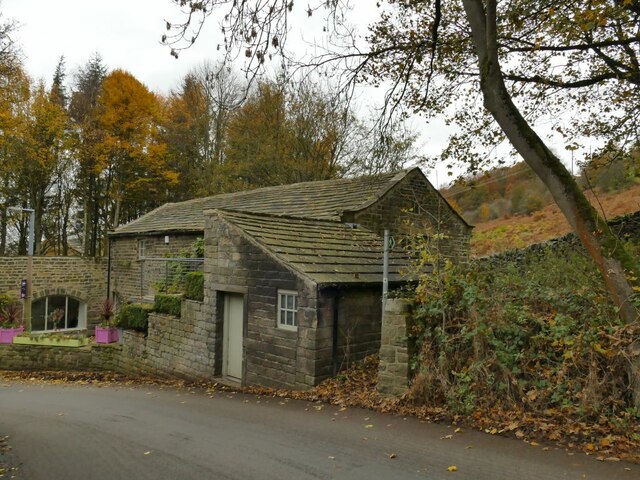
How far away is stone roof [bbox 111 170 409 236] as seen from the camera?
1495 centimetres

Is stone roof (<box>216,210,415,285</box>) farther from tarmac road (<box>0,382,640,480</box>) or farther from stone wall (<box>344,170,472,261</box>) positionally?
tarmac road (<box>0,382,640,480</box>)

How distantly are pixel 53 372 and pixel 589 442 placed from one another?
16005 mm

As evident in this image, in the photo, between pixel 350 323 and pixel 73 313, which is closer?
pixel 350 323

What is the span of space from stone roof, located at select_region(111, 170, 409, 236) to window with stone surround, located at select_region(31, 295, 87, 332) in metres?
4.33

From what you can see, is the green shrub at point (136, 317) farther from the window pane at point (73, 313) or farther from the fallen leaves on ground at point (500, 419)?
the window pane at point (73, 313)

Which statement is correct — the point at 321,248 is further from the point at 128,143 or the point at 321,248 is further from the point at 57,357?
the point at 128,143

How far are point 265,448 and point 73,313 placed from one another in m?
22.0

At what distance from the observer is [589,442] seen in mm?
5008

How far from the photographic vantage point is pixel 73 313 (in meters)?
24.0

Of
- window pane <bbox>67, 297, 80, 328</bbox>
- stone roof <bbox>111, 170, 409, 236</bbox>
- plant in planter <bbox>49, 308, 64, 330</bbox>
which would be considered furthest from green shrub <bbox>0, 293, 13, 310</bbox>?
stone roof <bbox>111, 170, 409, 236</bbox>

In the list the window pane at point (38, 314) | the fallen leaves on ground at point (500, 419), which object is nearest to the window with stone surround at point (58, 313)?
the window pane at point (38, 314)

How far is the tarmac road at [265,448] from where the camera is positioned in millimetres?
4680

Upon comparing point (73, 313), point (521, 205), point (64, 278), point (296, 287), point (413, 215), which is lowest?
point (73, 313)

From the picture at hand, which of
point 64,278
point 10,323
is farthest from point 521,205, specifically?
point 10,323
